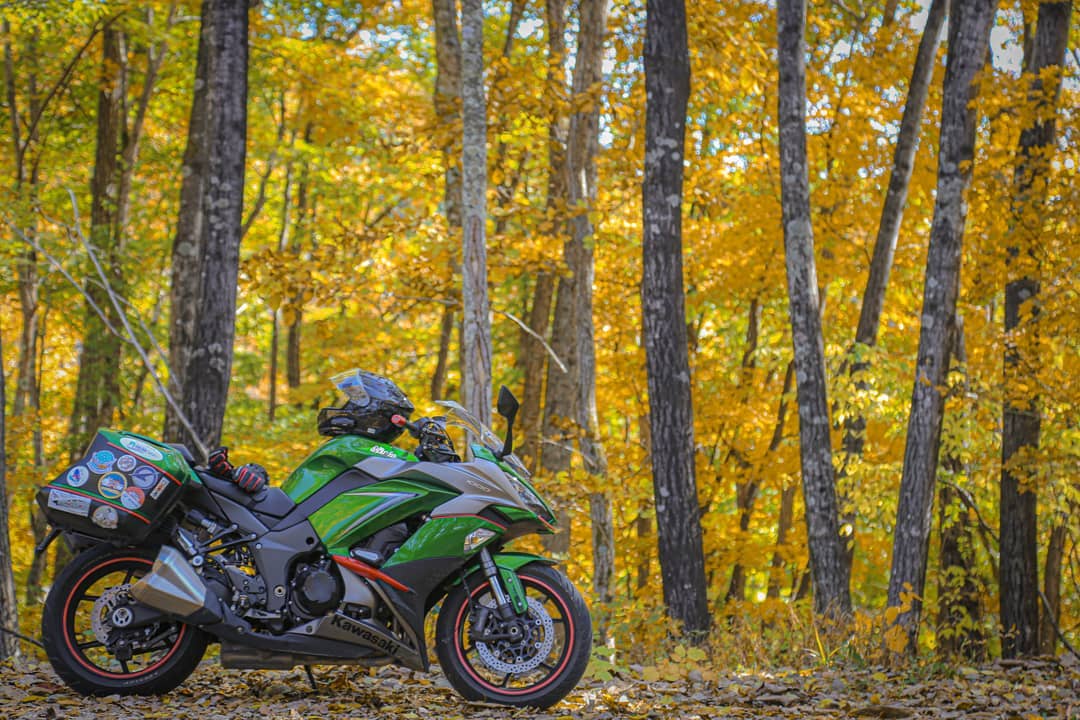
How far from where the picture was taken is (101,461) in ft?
17.4

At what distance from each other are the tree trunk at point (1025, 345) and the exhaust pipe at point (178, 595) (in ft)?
26.4

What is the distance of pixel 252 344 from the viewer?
30672 mm

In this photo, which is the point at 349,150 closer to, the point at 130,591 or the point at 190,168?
the point at 190,168

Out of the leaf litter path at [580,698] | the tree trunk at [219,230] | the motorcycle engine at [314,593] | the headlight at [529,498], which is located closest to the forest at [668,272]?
the tree trunk at [219,230]

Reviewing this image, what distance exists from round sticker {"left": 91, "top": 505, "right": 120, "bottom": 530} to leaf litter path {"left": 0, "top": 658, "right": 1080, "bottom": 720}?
2.67ft

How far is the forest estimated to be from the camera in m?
9.51

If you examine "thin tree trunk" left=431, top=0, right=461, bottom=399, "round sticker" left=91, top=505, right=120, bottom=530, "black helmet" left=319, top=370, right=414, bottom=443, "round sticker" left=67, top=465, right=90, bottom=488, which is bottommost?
"round sticker" left=91, top=505, right=120, bottom=530

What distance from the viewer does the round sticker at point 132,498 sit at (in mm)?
5211

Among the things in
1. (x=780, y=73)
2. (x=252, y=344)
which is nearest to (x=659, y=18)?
(x=780, y=73)

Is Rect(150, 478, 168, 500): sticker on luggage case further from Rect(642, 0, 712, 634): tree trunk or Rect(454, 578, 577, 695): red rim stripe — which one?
Rect(642, 0, 712, 634): tree trunk

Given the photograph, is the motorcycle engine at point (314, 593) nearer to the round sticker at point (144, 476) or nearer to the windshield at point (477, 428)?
the round sticker at point (144, 476)

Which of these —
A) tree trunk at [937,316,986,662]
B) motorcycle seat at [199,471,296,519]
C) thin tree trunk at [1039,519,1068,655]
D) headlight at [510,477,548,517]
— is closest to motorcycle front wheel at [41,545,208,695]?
motorcycle seat at [199,471,296,519]

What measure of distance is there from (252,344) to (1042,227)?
23673mm

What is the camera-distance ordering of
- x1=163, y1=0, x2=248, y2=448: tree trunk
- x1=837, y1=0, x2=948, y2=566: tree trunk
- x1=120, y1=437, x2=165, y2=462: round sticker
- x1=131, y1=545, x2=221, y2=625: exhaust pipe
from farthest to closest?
x1=837, y1=0, x2=948, y2=566: tree trunk < x1=163, y1=0, x2=248, y2=448: tree trunk < x1=120, y1=437, x2=165, y2=462: round sticker < x1=131, y1=545, x2=221, y2=625: exhaust pipe
